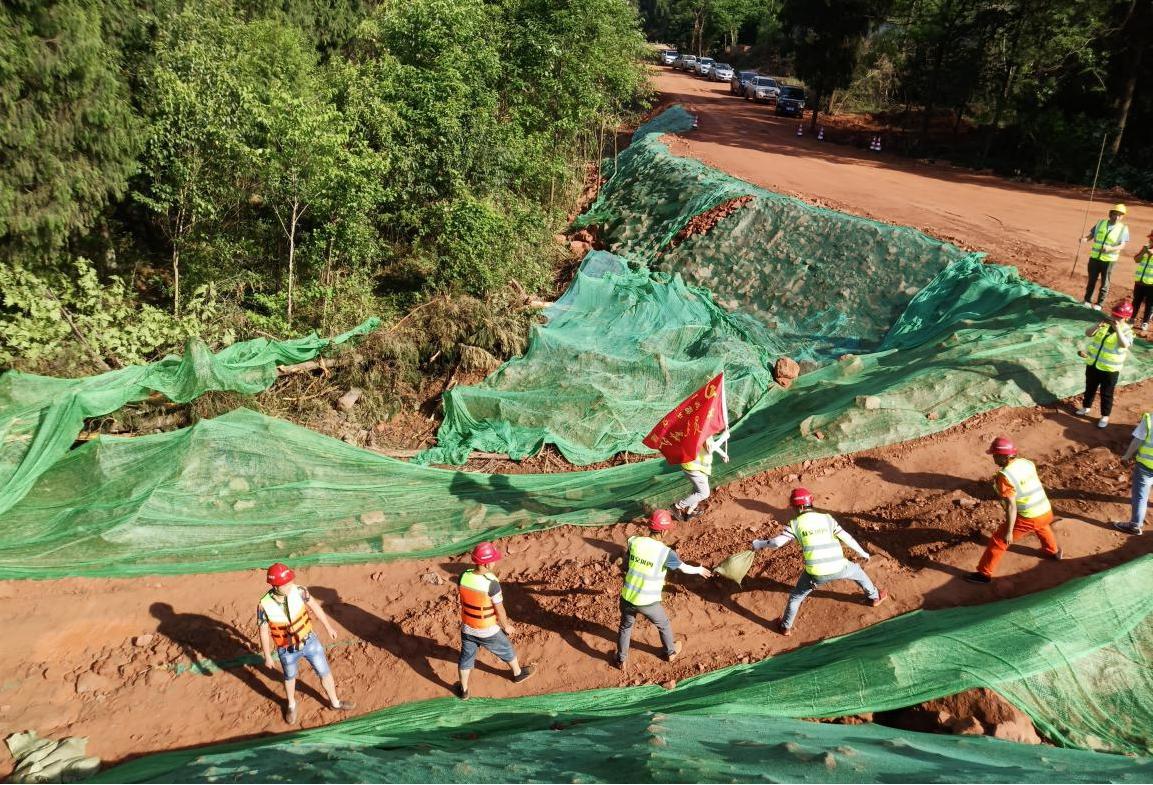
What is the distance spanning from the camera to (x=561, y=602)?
25.7 ft

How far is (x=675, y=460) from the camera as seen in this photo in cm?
808

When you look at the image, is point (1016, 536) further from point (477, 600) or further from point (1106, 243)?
point (1106, 243)

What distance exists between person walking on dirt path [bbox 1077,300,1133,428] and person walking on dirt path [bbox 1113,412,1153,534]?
1539 mm

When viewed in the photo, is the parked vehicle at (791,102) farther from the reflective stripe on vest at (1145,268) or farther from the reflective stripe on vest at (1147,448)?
the reflective stripe on vest at (1147,448)

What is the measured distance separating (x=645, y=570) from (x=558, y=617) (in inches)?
69.9

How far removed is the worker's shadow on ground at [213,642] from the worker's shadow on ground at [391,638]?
0.81m

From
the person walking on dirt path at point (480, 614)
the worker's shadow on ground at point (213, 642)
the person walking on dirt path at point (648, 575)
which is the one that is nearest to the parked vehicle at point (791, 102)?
the person walking on dirt path at point (648, 575)

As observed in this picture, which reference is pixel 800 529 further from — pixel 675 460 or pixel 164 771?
pixel 164 771

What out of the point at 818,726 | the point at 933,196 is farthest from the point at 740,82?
the point at 818,726

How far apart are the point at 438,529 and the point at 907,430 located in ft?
18.8

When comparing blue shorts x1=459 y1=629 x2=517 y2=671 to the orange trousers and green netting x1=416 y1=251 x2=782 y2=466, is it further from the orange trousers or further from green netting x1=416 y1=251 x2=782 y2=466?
green netting x1=416 y1=251 x2=782 y2=466

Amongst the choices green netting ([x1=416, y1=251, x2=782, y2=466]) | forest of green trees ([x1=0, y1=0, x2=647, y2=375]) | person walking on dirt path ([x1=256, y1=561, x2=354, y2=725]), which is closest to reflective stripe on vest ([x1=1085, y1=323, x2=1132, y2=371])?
green netting ([x1=416, y1=251, x2=782, y2=466])

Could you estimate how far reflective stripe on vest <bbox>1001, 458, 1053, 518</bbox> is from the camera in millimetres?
6441

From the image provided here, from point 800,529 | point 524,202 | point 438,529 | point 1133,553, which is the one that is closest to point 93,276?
point 438,529
